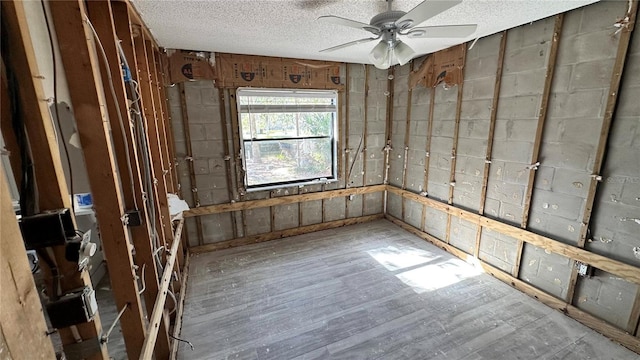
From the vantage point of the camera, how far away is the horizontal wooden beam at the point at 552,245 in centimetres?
215

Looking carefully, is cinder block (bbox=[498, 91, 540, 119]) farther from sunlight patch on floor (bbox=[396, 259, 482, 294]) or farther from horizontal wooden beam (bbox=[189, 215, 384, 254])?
horizontal wooden beam (bbox=[189, 215, 384, 254])

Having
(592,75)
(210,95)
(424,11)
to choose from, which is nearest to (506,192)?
(592,75)

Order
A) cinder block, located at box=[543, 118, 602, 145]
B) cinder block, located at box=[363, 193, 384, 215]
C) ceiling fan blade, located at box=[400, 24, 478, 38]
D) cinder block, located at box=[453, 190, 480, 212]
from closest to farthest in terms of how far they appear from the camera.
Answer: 1. ceiling fan blade, located at box=[400, 24, 478, 38]
2. cinder block, located at box=[543, 118, 602, 145]
3. cinder block, located at box=[453, 190, 480, 212]
4. cinder block, located at box=[363, 193, 384, 215]

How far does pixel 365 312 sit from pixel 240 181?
2.36 m

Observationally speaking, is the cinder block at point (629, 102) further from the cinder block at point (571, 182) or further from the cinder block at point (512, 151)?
the cinder block at point (512, 151)

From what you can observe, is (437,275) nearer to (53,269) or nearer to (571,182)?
(571,182)

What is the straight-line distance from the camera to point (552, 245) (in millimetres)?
2586

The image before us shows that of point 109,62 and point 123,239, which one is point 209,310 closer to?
point 123,239

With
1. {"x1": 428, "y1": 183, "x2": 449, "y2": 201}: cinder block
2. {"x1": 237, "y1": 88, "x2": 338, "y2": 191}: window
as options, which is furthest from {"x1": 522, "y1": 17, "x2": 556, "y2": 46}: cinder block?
{"x1": 237, "y1": 88, "x2": 338, "y2": 191}: window

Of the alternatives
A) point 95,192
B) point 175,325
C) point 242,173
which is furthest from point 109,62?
point 242,173

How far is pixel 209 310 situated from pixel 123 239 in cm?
155

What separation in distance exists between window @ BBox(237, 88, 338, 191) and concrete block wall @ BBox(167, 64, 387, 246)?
162mm

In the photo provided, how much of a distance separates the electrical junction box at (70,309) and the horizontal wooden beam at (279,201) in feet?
8.99

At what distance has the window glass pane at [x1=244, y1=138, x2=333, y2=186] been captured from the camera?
3.90 metres
